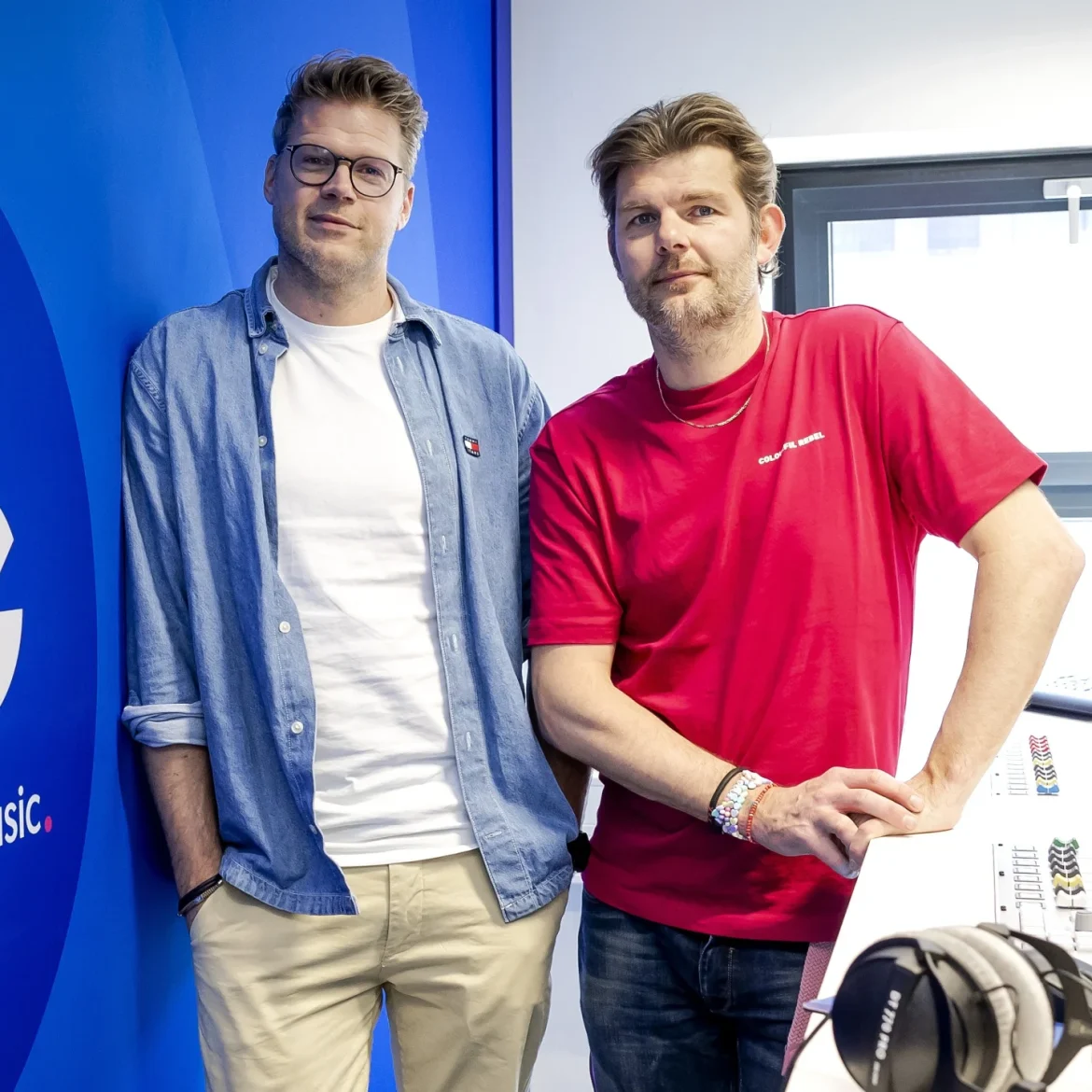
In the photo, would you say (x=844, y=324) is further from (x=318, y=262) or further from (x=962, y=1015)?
(x=962, y=1015)

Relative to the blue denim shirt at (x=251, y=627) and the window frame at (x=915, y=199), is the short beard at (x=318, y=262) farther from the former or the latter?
the window frame at (x=915, y=199)

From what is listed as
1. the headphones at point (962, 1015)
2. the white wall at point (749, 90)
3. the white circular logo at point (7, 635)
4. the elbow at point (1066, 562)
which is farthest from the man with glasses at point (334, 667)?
the white wall at point (749, 90)

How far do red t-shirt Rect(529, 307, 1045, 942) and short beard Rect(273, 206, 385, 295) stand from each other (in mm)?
393

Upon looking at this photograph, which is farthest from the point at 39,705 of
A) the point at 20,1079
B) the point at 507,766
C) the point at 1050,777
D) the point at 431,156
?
the point at 431,156

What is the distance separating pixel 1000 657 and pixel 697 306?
56 centimetres

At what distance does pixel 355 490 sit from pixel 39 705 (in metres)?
0.47

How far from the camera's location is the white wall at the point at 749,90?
10.0 feet

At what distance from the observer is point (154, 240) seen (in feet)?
5.27

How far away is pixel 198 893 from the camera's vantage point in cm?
151

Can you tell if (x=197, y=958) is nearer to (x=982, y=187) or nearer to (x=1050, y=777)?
(x=1050, y=777)

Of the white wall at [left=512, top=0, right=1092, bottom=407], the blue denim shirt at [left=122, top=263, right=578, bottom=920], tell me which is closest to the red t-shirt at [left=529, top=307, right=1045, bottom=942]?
the blue denim shirt at [left=122, top=263, right=578, bottom=920]

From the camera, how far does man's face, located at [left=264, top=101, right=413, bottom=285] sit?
5.24ft

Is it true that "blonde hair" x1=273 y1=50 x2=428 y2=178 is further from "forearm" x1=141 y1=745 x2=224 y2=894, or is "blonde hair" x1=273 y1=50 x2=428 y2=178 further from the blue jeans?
the blue jeans

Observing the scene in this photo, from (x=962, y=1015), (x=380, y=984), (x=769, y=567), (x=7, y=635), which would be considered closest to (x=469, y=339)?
(x=769, y=567)
